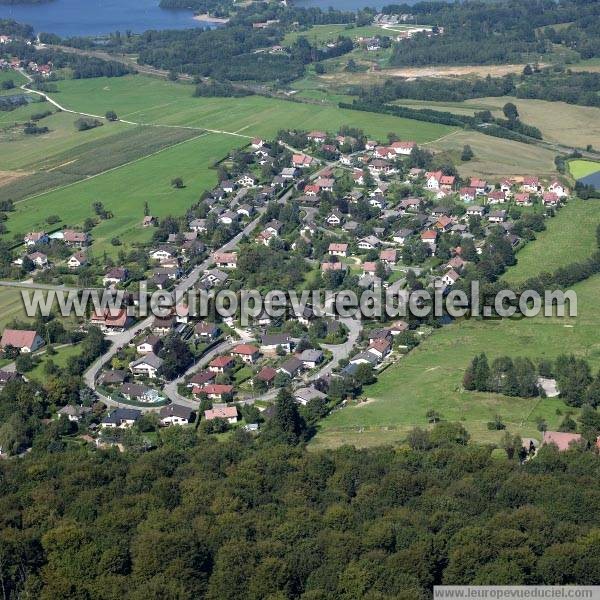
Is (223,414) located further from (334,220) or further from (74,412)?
(334,220)

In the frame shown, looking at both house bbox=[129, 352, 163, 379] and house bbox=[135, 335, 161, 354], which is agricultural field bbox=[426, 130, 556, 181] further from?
house bbox=[129, 352, 163, 379]

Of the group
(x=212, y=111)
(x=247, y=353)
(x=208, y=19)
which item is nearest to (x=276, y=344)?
(x=247, y=353)

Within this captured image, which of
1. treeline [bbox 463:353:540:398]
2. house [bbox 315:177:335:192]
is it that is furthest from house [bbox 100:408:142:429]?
house [bbox 315:177:335:192]

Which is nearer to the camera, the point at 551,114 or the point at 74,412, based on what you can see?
the point at 74,412

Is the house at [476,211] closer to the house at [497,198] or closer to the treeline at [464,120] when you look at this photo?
the house at [497,198]

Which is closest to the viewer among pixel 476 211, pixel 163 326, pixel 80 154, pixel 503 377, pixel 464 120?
pixel 503 377

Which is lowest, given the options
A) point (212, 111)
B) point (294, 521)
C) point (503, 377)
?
point (503, 377)

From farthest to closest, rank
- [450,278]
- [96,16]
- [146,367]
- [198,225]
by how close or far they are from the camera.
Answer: [96,16]
[198,225]
[450,278]
[146,367]

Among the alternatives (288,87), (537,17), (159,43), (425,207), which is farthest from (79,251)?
(537,17)
